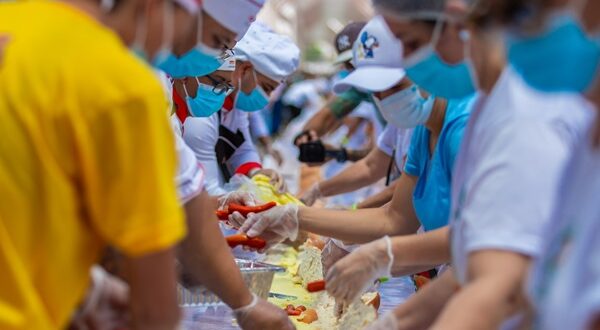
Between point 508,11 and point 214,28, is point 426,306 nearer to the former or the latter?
point 214,28

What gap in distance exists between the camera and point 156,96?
1316 millimetres

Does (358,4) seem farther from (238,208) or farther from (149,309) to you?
(149,309)

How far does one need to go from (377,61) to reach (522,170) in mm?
1247

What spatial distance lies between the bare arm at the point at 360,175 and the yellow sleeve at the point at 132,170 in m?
3.10

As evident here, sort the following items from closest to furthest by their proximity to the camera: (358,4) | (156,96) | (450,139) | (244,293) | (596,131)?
(596,131)
(156,96)
(244,293)
(450,139)
(358,4)

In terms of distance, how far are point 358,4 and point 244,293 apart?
46.4 feet

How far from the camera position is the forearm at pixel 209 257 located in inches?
75.1

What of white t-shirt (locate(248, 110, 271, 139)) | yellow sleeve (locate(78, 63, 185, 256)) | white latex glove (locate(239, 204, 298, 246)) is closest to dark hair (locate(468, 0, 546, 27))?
yellow sleeve (locate(78, 63, 185, 256))

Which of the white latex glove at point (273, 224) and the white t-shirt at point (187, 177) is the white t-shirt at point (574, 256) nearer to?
the white t-shirt at point (187, 177)

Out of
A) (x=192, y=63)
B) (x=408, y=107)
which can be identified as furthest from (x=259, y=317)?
(x=408, y=107)

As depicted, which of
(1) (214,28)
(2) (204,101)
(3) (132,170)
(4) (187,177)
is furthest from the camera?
(2) (204,101)

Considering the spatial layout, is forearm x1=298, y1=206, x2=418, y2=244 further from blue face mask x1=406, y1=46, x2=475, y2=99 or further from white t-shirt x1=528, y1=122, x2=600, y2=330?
white t-shirt x1=528, y1=122, x2=600, y2=330

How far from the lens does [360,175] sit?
4500 mm

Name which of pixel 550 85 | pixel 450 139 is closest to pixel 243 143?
pixel 450 139
